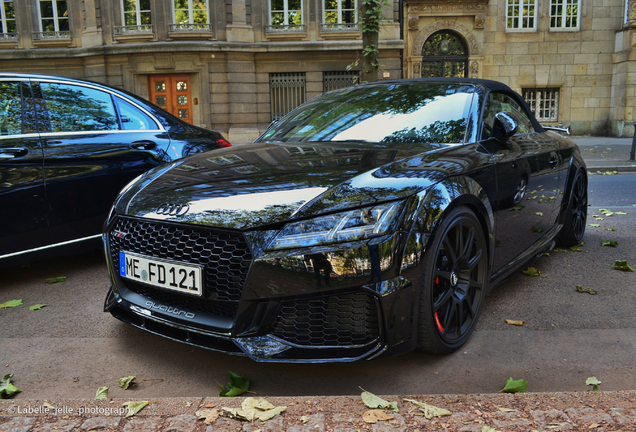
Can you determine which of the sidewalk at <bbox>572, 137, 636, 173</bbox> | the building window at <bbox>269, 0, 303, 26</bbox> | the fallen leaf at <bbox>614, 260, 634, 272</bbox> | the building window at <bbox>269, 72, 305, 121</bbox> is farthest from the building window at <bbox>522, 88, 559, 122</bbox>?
the fallen leaf at <bbox>614, 260, 634, 272</bbox>

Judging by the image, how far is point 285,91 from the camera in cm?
1972

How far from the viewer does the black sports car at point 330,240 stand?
217cm

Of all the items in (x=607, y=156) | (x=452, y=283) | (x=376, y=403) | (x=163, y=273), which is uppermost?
(x=163, y=273)

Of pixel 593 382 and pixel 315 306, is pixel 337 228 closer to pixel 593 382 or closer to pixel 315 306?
pixel 315 306

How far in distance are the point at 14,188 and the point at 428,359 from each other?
2979mm

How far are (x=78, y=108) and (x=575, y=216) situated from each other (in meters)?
4.30

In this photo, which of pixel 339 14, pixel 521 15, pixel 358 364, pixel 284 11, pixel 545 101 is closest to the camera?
pixel 358 364

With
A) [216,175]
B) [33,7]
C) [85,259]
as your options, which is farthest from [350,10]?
[216,175]

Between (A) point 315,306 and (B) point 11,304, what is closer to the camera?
(A) point 315,306

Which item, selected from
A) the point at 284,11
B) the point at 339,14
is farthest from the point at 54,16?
the point at 339,14

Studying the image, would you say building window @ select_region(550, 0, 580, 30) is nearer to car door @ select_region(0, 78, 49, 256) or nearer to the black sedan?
the black sedan

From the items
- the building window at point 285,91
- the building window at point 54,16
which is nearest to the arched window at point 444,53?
the building window at point 285,91

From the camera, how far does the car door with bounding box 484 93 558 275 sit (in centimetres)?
312

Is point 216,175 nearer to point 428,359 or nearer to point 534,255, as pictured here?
point 428,359
